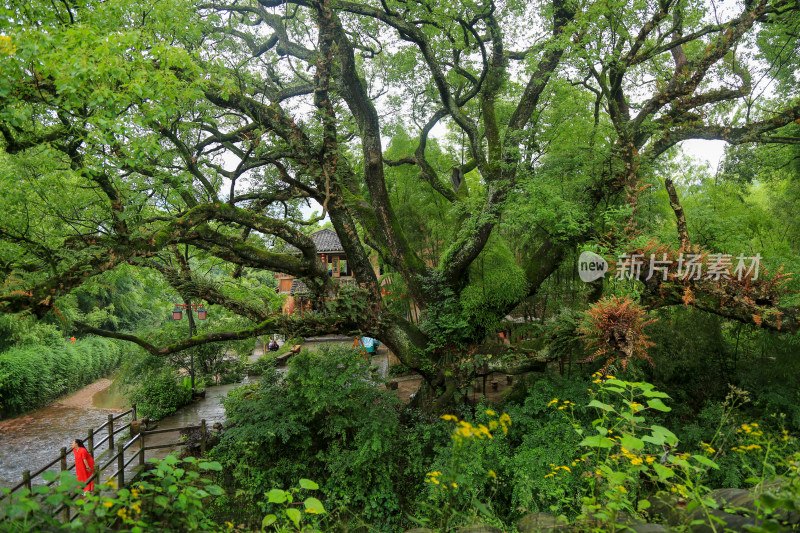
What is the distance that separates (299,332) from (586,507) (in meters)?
5.50

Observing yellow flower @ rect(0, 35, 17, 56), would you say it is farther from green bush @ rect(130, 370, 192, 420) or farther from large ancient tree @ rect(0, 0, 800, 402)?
green bush @ rect(130, 370, 192, 420)

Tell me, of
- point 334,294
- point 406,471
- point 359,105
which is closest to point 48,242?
point 334,294

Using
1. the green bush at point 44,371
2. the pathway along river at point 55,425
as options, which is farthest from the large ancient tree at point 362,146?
the green bush at point 44,371

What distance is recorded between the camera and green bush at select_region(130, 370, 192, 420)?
1038cm

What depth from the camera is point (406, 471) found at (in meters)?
6.59

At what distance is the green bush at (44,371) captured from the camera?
13.7 m

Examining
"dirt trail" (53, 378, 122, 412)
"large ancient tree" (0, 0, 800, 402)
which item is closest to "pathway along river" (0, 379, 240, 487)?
"dirt trail" (53, 378, 122, 412)

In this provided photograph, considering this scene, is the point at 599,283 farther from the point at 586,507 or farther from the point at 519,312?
the point at 586,507

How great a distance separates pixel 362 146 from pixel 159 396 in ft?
27.9

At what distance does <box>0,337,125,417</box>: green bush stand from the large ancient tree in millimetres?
9771

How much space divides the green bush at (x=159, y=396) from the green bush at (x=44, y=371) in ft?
21.4

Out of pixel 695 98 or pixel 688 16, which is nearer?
pixel 695 98

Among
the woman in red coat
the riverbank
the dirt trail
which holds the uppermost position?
the woman in red coat

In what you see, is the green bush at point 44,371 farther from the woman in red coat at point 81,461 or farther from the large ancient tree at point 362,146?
the woman in red coat at point 81,461
